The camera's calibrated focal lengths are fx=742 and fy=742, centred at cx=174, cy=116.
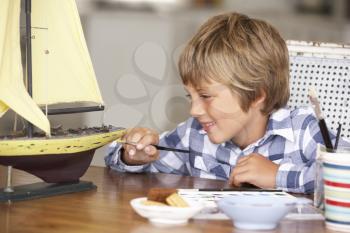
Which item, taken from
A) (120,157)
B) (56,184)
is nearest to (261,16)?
(120,157)

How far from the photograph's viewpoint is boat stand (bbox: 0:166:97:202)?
1.29m

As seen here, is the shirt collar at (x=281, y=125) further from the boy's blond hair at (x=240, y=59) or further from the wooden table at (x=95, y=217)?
the wooden table at (x=95, y=217)

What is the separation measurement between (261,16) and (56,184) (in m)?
1.77

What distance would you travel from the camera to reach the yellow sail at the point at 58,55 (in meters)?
1.40

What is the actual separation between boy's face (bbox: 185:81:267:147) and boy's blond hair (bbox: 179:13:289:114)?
0.02 meters

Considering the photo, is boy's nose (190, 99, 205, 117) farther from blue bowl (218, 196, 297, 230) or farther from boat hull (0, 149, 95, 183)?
blue bowl (218, 196, 297, 230)

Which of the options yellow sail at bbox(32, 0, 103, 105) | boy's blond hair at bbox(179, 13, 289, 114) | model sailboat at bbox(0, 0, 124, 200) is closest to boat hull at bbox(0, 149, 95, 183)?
model sailboat at bbox(0, 0, 124, 200)

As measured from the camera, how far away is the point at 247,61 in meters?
1.68

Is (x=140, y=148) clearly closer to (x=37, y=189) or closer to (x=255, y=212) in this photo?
(x=37, y=189)

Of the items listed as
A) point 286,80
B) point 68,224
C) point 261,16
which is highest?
point 261,16

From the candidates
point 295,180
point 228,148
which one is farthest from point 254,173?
point 228,148

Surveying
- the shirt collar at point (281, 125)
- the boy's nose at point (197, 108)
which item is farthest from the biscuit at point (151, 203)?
the shirt collar at point (281, 125)

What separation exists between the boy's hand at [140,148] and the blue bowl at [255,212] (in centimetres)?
54

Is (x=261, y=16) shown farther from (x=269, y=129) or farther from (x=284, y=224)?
(x=284, y=224)
